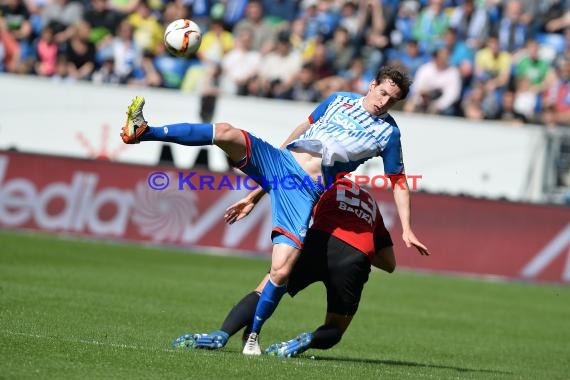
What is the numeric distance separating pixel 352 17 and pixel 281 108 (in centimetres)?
429

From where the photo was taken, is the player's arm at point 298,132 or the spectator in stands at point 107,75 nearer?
the player's arm at point 298,132

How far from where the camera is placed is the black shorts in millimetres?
9172

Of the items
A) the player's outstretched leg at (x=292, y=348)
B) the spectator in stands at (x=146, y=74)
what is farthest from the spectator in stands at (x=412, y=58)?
the player's outstretched leg at (x=292, y=348)

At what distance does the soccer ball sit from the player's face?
5.78 ft

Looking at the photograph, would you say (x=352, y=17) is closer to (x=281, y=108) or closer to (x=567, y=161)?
(x=281, y=108)

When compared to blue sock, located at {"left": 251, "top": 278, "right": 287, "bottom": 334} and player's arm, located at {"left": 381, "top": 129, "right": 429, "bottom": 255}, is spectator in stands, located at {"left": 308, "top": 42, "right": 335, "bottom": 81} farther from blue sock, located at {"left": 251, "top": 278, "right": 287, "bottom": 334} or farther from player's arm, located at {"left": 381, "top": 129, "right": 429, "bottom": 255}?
blue sock, located at {"left": 251, "top": 278, "right": 287, "bottom": 334}

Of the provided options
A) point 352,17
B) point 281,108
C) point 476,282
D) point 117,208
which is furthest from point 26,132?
point 476,282

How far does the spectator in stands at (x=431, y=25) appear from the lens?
78.9 feet

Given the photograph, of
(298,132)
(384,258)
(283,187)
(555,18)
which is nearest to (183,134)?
(283,187)

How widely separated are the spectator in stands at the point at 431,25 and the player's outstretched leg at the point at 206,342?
52.2 feet

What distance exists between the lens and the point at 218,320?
460 inches

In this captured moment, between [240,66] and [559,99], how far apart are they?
669 centimetres

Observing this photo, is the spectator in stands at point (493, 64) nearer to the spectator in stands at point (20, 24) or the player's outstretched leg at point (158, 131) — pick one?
the spectator in stands at point (20, 24)

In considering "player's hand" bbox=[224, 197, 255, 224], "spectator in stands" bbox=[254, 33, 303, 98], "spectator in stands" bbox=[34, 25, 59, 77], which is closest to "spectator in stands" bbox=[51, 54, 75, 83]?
"spectator in stands" bbox=[34, 25, 59, 77]
